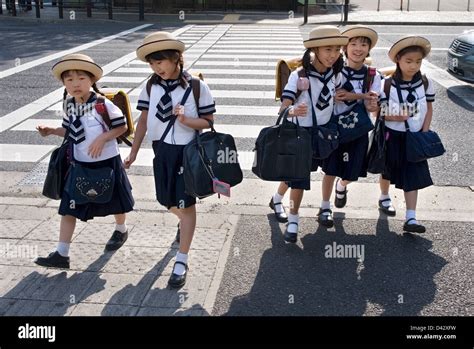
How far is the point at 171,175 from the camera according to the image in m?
4.27

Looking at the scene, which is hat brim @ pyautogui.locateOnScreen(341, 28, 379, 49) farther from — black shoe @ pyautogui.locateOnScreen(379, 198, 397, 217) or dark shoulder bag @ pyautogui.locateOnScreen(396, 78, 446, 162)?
black shoe @ pyautogui.locateOnScreen(379, 198, 397, 217)

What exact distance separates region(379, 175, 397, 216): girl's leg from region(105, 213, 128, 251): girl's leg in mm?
2439

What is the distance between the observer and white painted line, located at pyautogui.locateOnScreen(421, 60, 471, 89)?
11.5 metres

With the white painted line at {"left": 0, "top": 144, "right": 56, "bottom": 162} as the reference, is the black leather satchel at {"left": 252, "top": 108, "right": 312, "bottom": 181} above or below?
above

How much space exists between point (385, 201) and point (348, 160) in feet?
2.31

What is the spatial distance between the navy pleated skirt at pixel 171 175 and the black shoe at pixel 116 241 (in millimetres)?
757

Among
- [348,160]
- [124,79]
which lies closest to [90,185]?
[348,160]

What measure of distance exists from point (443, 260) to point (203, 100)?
231 centimetres

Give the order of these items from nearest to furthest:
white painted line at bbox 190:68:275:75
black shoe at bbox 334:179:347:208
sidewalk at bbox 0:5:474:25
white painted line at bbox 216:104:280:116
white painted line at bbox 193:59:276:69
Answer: black shoe at bbox 334:179:347:208
white painted line at bbox 216:104:280:116
white painted line at bbox 190:68:275:75
white painted line at bbox 193:59:276:69
sidewalk at bbox 0:5:474:25

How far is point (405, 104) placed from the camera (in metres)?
4.95

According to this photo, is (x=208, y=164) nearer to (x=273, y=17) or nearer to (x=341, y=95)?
(x=341, y=95)

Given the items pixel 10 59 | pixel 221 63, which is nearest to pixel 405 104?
pixel 221 63

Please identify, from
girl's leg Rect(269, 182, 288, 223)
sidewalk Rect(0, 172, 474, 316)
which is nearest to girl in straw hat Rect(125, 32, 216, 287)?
sidewalk Rect(0, 172, 474, 316)

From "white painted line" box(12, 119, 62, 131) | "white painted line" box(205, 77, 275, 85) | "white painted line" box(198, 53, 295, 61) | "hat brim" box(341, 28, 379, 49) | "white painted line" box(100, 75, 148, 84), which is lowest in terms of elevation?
"white painted line" box(12, 119, 62, 131)
